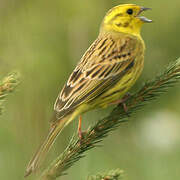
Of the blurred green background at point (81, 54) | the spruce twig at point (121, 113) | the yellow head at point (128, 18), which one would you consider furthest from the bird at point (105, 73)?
the blurred green background at point (81, 54)

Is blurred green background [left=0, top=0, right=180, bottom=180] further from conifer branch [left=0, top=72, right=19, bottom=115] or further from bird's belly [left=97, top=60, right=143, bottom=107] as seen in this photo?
conifer branch [left=0, top=72, right=19, bottom=115]

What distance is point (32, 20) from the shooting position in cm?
597

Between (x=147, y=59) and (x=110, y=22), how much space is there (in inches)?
51.9

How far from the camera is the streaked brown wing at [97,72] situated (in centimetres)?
375

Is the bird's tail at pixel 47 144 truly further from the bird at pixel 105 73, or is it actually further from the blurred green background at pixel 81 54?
the blurred green background at pixel 81 54

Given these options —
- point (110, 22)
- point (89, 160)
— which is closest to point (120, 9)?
A: point (110, 22)

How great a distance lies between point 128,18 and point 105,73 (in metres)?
0.97

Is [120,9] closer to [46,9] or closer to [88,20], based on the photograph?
[88,20]

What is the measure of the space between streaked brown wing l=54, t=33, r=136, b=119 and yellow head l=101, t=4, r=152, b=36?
28cm

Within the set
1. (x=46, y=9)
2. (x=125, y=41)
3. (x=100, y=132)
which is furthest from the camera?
(x=46, y=9)

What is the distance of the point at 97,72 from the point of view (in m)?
3.99

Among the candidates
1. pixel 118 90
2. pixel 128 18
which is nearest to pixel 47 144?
pixel 118 90

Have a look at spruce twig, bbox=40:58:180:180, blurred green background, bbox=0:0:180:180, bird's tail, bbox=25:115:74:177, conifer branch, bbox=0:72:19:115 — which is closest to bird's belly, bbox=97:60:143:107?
spruce twig, bbox=40:58:180:180

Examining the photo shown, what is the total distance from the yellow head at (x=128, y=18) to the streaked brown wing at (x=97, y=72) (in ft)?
0.92
